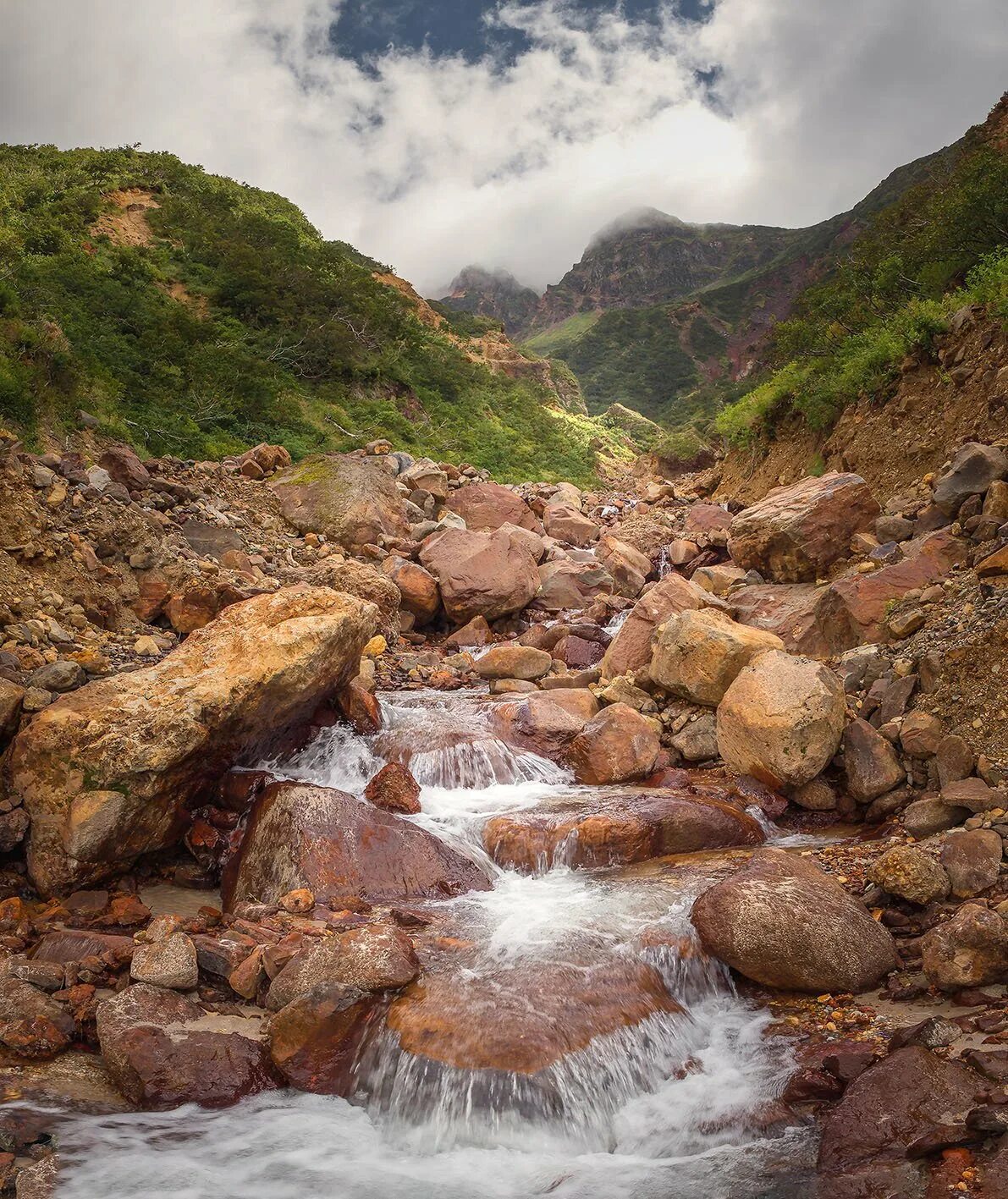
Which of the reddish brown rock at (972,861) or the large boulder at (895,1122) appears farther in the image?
the reddish brown rock at (972,861)

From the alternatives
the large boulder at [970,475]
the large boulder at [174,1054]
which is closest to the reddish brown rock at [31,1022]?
the large boulder at [174,1054]

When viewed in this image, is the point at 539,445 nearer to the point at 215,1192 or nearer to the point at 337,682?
the point at 337,682

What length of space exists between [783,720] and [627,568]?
7911 millimetres

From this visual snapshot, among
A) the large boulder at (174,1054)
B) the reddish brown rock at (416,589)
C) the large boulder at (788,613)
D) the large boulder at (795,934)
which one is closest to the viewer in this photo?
the large boulder at (174,1054)

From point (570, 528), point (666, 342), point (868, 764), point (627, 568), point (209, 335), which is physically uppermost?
point (666, 342)

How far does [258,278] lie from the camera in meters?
28.5

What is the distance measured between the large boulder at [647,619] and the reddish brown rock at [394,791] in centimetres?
362

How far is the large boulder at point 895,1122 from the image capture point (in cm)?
319

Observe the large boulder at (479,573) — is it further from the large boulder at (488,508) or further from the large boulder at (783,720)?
the large boulder at (783,720)

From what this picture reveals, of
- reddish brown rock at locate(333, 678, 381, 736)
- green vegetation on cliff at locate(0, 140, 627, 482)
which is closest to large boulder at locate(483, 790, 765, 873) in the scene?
reddish brown rock at locate(333, 678, 381, 736)

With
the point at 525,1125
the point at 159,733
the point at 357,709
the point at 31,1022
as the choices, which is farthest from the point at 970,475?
the point at 31,1022

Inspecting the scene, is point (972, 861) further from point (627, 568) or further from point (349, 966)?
point (627, 568)

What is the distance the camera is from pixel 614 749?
8.16 meters

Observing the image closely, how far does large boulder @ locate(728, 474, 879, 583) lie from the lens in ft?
35.7
